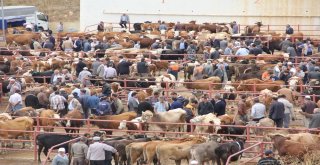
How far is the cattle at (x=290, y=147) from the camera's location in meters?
22.8

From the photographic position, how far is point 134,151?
2434 cm

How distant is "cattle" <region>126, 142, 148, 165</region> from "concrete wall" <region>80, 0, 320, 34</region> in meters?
25.1

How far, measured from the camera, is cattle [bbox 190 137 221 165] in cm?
2372

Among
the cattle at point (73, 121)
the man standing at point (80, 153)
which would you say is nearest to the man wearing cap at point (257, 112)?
the cattle at point (73, 121)

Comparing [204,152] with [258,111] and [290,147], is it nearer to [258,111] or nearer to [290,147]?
[290,147]

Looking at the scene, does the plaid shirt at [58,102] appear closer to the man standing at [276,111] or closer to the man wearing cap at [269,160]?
the man standing at [276,111]

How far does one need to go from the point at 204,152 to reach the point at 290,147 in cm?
206

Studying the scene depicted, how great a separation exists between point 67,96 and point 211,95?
4.48m

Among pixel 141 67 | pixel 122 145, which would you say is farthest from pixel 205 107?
pixel 141 67

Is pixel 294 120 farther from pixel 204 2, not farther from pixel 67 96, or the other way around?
pixel 204 2

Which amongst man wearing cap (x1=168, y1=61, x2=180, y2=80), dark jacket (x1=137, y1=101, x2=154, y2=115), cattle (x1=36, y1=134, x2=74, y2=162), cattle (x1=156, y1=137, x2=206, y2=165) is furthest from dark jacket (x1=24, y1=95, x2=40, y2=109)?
cattle (x1=156, y1=137, x2=206, y2=165)

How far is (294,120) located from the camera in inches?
1120

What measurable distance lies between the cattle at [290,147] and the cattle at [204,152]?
55.8 inches

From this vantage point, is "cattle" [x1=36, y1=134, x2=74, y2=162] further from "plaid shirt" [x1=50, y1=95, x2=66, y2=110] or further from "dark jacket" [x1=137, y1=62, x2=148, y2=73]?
"dark jacket" [x1=137, y1=62, x2=148, y2=73]
